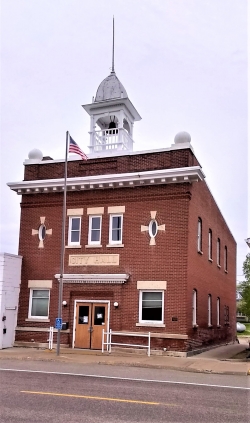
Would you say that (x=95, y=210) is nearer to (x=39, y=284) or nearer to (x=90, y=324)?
(x=39, y=284)

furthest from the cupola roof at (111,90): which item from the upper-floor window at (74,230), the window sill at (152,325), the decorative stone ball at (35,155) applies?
the window sill at (152,325)

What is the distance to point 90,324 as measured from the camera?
21906 mm

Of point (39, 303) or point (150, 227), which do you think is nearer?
point (150, 227)

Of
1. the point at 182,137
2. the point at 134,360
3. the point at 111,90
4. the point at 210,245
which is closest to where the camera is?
the point at 134,360

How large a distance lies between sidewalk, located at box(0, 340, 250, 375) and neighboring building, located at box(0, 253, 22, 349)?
125cm

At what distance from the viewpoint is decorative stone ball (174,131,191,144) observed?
21.7 m

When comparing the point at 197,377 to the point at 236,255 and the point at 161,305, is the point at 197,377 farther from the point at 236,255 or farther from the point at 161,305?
the point at 236,255

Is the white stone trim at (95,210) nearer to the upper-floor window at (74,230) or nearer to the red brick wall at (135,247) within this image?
the red brick wall at (135,247)

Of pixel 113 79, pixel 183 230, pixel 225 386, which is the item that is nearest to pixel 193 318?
pixel 183 230

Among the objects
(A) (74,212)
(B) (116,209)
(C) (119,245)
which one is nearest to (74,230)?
(A) (74,212)

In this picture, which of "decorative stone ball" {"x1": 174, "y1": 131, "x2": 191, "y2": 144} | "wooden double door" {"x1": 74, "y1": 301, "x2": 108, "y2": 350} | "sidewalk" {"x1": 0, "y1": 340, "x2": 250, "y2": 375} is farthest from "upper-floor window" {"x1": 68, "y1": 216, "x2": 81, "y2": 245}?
"decorative stone ball" {"x1": 174, "y1": 131, "x2": 191, "y2": 144}

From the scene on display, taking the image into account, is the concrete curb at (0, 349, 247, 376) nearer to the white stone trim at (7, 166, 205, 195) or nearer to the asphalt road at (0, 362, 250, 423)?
the asphalt road at (0, 362, 250, 423)

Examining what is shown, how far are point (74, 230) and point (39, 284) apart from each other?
300 cm

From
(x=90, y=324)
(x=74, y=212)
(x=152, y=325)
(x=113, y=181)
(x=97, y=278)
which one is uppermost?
(x=113, y=181)
